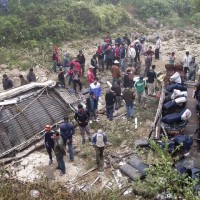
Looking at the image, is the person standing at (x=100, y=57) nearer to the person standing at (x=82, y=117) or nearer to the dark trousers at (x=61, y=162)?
the person standing at (x=82, y=117)

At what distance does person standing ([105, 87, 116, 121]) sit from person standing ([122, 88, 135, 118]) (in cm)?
45

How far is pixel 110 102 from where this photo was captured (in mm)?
13711

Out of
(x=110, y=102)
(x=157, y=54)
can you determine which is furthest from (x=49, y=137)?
(x=157, y=54)

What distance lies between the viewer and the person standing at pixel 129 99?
1359 cm

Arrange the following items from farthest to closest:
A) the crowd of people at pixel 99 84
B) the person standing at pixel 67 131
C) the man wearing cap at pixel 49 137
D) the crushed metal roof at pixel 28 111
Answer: the crushed metal roof at pixel 28 111, the person standing at pixel 67 131, the crowd of people at pixel 99 84, the man wearing cap at pixel 49 137

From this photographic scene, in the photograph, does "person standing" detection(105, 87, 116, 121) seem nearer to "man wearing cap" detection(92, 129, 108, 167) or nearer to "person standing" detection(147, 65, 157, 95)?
"person standing" detection(147, 65, 157, 95)

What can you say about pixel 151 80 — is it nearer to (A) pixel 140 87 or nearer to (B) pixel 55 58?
(A) pixel 140 87

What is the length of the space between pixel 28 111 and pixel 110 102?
3.11 meters

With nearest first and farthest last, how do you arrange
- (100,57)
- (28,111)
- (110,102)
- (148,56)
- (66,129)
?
(66,129) → (28,111) → (110,102) → (148,56) → (100,57)

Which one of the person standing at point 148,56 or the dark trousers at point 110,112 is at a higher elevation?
the person standing at point 148,56

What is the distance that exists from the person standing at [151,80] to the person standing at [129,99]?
73.0 inches

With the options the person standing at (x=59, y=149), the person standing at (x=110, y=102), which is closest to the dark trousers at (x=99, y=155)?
the person standing at (x=59, y=149)

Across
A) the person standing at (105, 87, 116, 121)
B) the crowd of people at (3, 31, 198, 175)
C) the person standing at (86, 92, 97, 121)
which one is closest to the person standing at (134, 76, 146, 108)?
the crowd of people at (3, 31, 198, 175)

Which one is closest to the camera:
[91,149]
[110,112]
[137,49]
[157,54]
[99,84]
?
[91,149]
